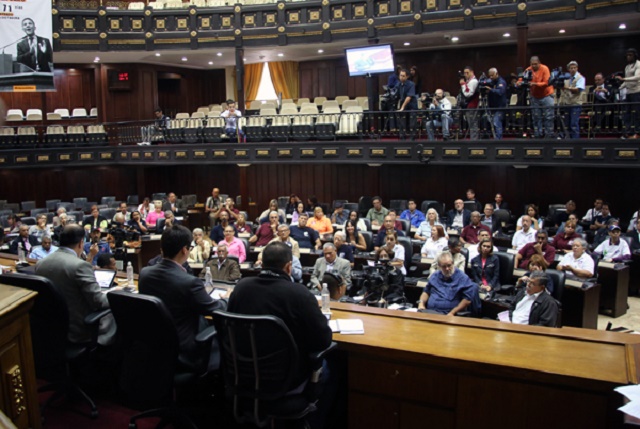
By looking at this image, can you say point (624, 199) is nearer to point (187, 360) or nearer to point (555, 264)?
point (555, 264)

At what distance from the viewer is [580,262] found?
8.37 m

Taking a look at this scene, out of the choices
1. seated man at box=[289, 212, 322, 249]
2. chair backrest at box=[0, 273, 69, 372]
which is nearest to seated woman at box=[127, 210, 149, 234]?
seated man at box=[289, 212, 322, 249]

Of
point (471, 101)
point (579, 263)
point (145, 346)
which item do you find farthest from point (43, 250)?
point (471, 101)

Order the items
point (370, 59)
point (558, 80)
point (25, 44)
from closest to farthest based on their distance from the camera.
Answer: point (558, 80) < point (25, 44) < point (370, 59)

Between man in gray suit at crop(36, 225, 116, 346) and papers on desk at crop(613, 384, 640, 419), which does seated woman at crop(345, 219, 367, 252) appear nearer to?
man in gray suit at crop(36, 225, 116, 346)

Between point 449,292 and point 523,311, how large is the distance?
0.81 meters

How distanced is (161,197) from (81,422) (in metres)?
14.3

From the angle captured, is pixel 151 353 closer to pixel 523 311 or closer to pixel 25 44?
pixel 523 311

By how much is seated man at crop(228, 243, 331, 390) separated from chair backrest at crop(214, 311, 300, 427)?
0.09 metres

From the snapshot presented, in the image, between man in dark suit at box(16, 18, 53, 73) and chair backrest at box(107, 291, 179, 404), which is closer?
chair backrest at box(107, 291, 179, 404)

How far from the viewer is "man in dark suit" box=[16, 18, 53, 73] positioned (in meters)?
12.9

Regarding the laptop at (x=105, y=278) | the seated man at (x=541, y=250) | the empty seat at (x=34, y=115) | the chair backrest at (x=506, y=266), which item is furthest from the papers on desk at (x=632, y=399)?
the empty seat at (x=34, y=115)

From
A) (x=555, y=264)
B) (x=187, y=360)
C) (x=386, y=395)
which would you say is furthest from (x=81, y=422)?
(x=555, y=264)

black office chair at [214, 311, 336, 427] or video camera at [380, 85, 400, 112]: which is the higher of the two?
video camera at [380, 85, 400, 112]
